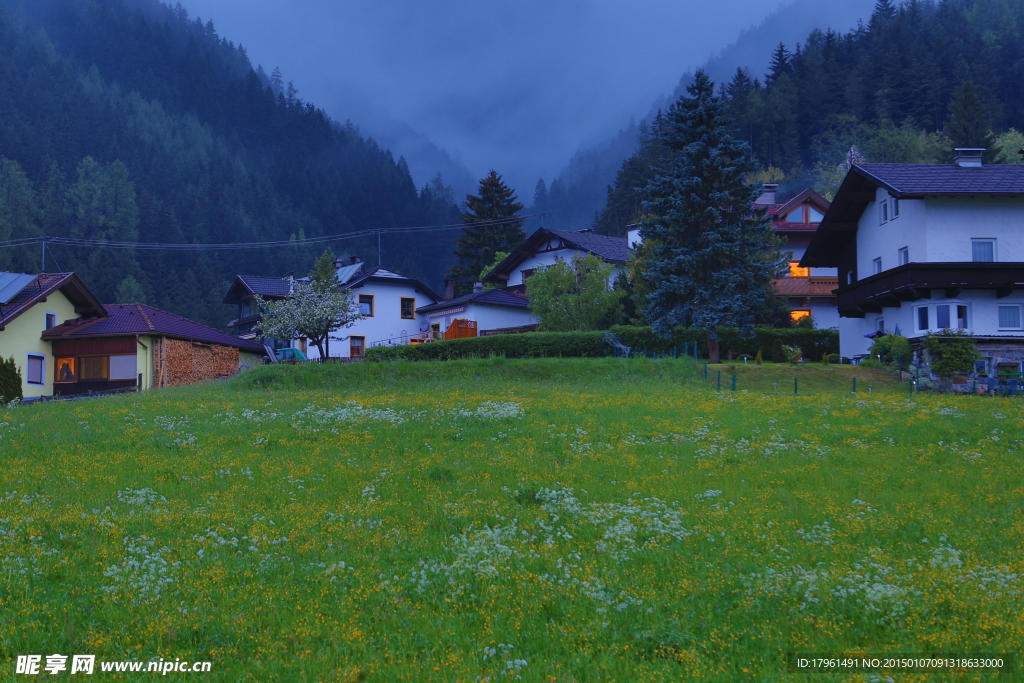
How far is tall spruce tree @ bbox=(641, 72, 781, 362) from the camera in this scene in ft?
147

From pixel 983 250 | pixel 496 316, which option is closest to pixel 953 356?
pixel 983 250

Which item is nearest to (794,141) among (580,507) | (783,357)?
(783,357)

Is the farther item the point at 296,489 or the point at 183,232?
the point at 183,232

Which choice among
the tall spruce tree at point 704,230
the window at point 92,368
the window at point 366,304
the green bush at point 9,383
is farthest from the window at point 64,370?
the tall spruce tree at point 704,230

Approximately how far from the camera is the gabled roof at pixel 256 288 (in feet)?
277

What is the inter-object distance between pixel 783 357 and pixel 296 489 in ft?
140

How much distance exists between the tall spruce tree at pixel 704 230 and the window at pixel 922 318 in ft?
27.8

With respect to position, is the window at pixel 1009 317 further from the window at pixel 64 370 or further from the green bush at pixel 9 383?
the window at pixel 64 370

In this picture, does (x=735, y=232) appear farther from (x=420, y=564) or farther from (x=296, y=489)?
(x=420, y=564)

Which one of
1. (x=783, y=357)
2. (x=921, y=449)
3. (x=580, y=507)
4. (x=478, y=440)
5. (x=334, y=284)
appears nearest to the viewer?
(x=580, y=507)

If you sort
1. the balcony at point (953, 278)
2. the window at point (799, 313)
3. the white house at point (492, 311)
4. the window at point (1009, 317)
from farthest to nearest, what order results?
the white house at point (492, 311), the window at point (799, 313), the window at point (1009, 317), the balcony at point (953, 278)

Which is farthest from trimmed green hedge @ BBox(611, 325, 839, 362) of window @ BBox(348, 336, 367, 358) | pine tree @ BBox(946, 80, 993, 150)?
pine tree @ BBox(946, 80, 993, 150)

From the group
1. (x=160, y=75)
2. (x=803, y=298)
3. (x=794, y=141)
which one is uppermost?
(x=160, y=75)

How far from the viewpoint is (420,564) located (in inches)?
452
